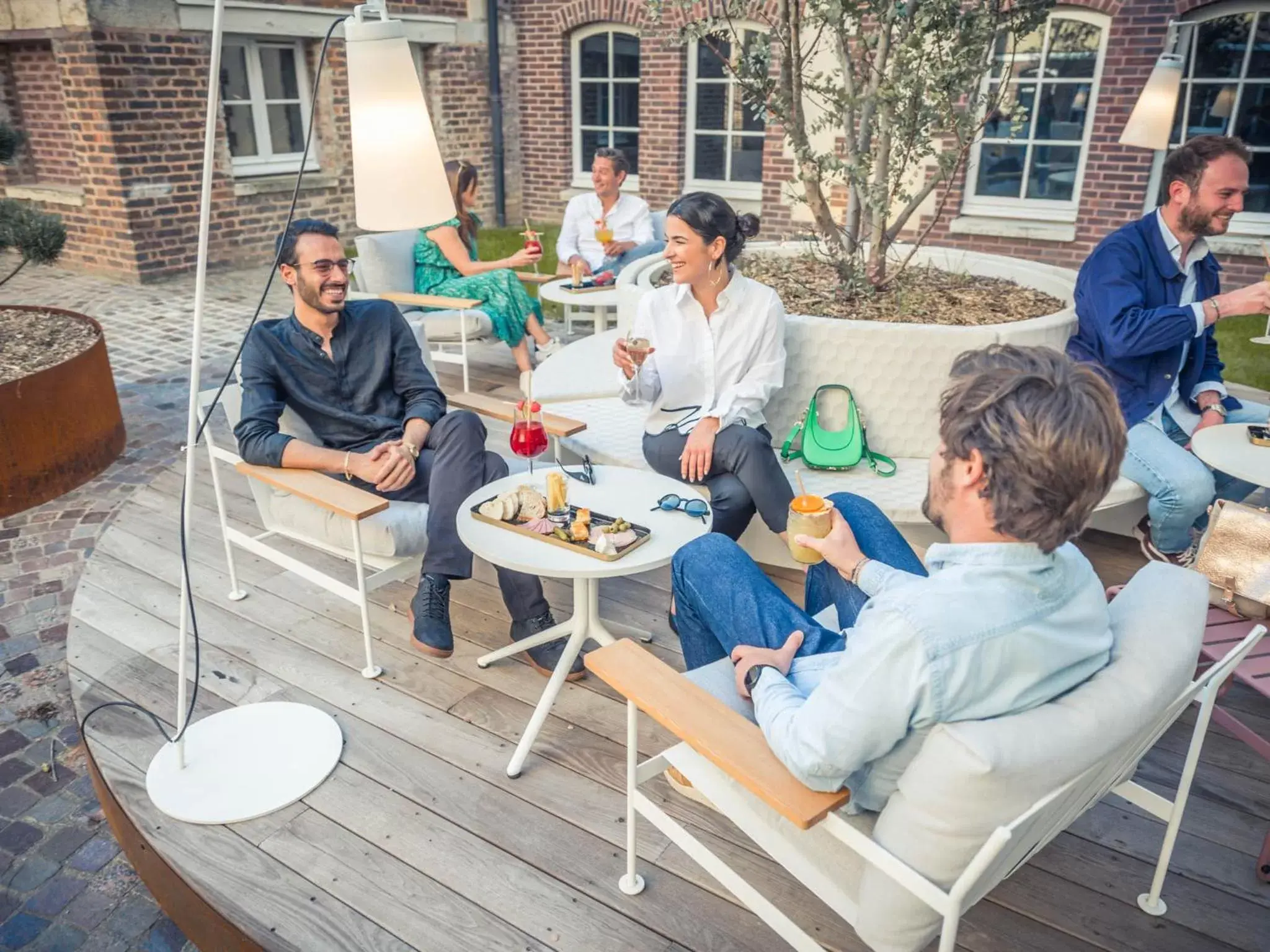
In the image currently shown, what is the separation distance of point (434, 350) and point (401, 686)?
305cm

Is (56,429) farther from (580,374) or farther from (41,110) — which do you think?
(41,110)

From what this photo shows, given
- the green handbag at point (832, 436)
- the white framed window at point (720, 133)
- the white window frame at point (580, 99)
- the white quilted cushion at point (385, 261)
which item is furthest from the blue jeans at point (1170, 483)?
the white window frame at point (580, 99)

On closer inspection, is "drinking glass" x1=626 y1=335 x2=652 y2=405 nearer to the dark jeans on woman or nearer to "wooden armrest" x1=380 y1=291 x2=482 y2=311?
the dark jeans on woman

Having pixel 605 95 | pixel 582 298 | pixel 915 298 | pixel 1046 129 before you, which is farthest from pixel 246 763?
pixel 605 95

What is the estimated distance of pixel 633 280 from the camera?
4.15 metres

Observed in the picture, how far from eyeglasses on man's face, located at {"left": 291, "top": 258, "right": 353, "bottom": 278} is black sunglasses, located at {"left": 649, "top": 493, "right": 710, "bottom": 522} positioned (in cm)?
129

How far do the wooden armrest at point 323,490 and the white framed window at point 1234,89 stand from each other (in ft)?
23.5

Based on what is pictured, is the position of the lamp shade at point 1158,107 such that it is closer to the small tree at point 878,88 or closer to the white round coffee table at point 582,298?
the small tree at point 878,88

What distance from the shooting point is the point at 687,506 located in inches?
100

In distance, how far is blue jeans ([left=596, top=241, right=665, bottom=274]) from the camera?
19.1 feet

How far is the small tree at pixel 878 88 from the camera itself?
3.49m

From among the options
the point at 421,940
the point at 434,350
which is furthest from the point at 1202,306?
the point at 434,350

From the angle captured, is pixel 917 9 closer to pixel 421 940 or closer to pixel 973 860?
pixel 973 860

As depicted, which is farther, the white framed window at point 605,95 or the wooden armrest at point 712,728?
the white framed window at point 605,95
